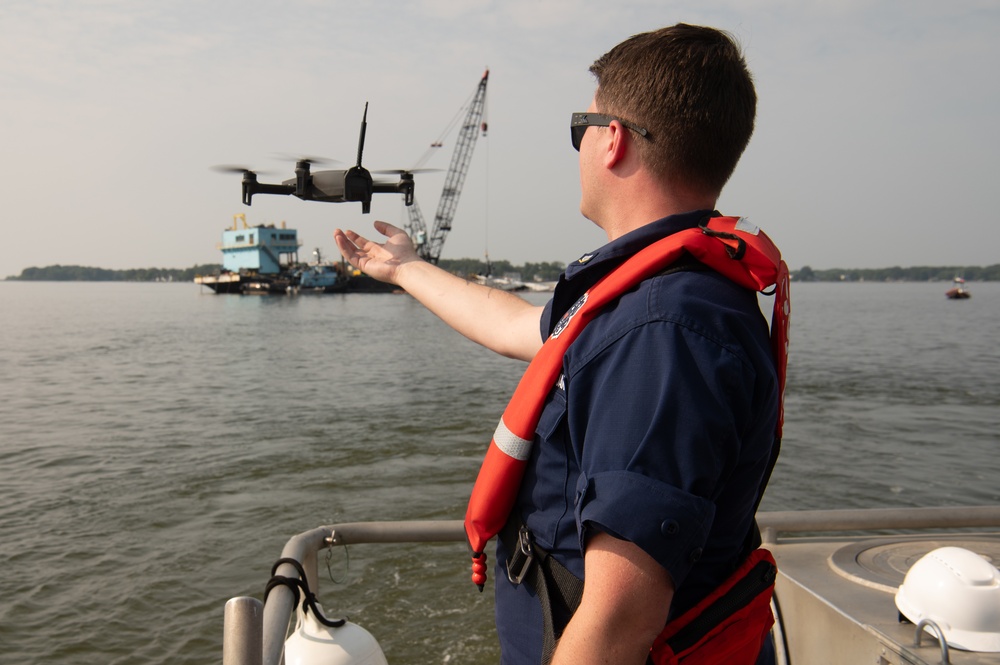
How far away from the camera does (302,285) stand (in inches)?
4313

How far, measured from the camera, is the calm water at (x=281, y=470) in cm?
846

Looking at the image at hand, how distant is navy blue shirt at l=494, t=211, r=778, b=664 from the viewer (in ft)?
4.53

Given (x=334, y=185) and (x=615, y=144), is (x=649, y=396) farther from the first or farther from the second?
(x=334, y=185)

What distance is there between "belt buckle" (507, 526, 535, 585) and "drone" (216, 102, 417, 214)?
69.8 inches

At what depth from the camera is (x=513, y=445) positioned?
1.74 m

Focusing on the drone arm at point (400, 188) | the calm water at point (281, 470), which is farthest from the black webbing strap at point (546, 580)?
the calm water at point (281, 470)

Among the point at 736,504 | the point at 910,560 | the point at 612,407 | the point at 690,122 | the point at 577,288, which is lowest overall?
the point at 910,560

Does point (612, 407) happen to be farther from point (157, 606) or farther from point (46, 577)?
point (46, 577)

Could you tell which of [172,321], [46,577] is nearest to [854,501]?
Answer: [46,577]

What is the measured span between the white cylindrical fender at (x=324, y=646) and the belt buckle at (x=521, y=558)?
145 centimetres

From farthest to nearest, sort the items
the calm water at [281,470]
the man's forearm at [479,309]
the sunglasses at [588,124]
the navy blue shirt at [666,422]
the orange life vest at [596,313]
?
the calm water at [281,470] → the man's forearm at [479,309] → the sunglasses at [588,124] → the orange life vest at [596,313] → the navy blue shirt at [666,422]

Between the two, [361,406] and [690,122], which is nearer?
[690,122]

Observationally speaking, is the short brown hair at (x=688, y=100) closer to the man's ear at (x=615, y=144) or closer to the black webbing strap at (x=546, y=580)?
the man's ear at (x=615, y=144)

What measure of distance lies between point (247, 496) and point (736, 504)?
1185 centimetres
